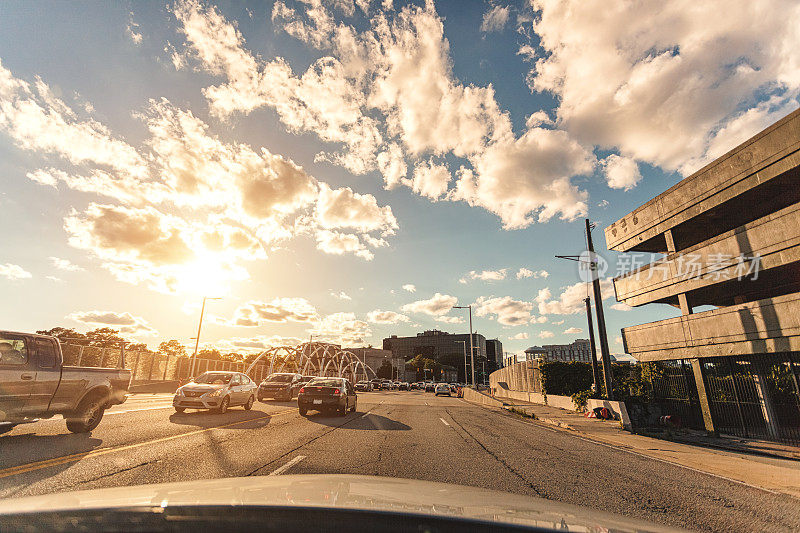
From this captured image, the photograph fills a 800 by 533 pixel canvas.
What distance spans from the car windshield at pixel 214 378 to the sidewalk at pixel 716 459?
13.5 metres

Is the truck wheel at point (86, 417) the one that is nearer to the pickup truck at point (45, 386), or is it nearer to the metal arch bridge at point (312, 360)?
the pickup truck at point (45, 386)

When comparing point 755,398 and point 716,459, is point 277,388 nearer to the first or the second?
point 716,459

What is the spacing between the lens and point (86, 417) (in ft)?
29.8

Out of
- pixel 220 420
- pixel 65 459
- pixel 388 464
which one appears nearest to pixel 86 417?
pixel 65 459

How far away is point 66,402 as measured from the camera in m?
8.59

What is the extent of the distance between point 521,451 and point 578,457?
4.16 feet

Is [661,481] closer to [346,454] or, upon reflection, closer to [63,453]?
[346,454]

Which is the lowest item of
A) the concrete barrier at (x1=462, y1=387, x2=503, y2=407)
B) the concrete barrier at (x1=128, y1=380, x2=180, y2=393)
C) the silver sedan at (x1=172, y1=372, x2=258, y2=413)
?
the concrete barrier at (x1=462, y1=387, x2=503, y2=407)

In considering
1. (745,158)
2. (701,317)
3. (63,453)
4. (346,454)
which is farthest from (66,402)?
(745,158)

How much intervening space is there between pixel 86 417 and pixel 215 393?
537 centimetres

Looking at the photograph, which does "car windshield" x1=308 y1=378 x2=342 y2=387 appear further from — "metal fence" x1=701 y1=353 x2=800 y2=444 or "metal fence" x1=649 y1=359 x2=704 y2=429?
"metal fence" x1=701 y1=353 x2=800 y2=444

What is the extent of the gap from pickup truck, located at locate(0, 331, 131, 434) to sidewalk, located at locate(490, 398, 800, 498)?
13.7 metres

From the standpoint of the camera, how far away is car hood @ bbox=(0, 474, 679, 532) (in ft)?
6.92

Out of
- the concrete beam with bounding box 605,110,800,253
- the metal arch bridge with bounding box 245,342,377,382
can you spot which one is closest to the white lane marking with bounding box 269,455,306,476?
the concrete beam with bounding box 605,110,800,253
